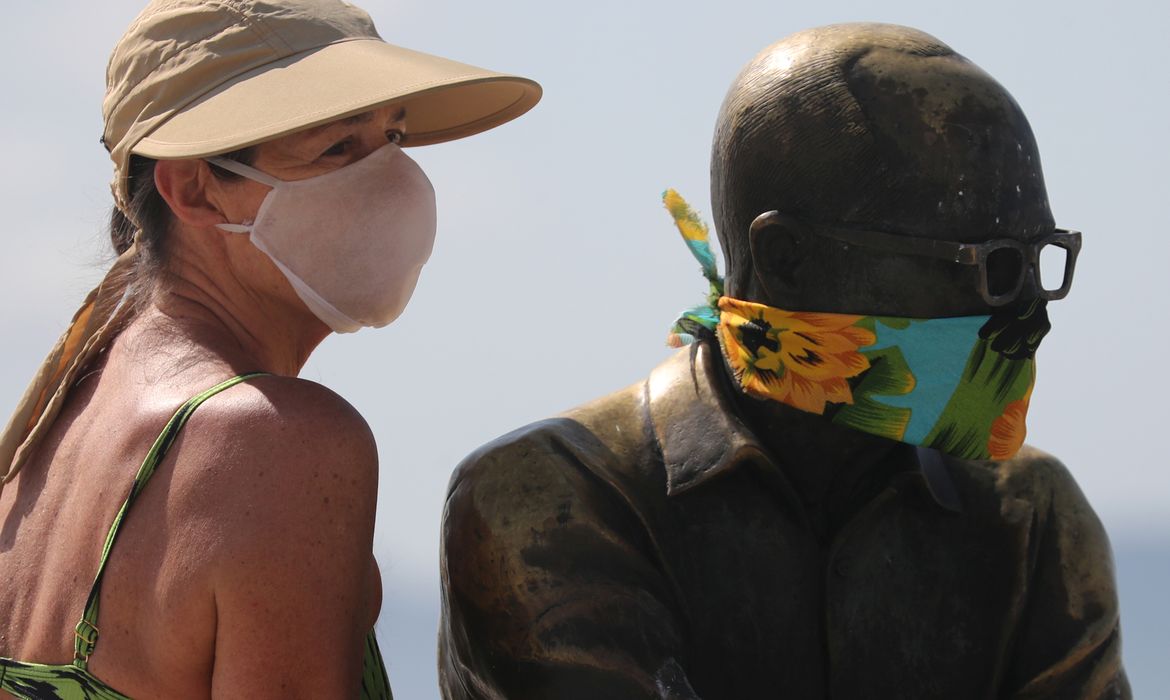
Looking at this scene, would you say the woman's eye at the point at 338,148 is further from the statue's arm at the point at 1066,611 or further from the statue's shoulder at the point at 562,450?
the statue's arm at the point at 1066,611

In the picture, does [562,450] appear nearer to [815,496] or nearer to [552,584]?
[552,584]

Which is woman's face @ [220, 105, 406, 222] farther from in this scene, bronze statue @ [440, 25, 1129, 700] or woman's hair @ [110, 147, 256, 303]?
bronze statue @ [440, 25, 1129, 700]

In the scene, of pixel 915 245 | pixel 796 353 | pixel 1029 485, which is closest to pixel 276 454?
pixel 796 353

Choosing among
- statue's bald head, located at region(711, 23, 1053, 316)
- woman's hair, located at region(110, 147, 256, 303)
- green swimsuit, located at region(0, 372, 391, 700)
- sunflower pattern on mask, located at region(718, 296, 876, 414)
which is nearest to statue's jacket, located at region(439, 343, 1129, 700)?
sunflower pattern on mask, located at region(718, 296, 876, 414)

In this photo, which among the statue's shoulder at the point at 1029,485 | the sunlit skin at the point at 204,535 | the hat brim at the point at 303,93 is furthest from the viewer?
the statue's shoulder at the point at 1029,485

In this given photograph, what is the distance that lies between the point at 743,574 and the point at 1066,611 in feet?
2.31

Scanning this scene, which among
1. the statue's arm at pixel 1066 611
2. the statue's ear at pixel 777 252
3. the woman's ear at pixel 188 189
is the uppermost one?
the woman's ear at pixel 188 189

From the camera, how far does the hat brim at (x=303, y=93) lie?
3.70 m

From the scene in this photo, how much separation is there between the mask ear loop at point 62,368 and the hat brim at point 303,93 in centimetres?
41

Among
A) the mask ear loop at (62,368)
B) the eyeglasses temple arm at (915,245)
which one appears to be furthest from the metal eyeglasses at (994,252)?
the mask ear loop at (62,368)

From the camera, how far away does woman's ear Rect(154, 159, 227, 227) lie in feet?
12.8

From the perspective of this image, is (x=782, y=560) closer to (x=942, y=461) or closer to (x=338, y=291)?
(x=942, y=461)

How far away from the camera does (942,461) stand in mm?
4168

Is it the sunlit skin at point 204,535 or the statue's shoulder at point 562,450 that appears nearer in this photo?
the sunlit skin at point 204,535
